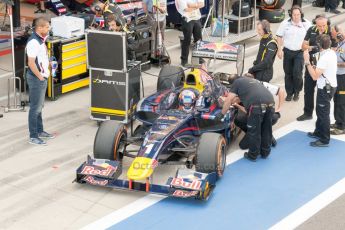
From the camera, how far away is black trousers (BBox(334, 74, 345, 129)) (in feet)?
37.6

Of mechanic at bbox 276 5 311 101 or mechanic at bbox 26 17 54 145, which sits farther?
mechanic at bbox 276 5 311 101

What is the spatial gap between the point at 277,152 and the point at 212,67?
4.37 metres

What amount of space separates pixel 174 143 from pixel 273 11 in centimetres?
1093

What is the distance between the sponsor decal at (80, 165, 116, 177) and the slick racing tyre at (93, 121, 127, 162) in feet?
1.45

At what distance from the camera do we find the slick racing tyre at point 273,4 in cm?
1992

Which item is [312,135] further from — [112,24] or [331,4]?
[331,4]

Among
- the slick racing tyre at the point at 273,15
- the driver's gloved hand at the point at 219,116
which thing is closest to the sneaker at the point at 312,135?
the driver's gloved hand at the point at 219,116

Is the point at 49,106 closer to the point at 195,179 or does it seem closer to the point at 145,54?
the point at 145,54

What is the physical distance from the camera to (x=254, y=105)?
10.3m

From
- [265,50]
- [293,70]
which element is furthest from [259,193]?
[293,70]

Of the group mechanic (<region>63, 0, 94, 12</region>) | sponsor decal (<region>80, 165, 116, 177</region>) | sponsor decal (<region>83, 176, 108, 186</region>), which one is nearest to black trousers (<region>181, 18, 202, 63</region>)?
mechanic (<region>63, 0, 94, 12</region>)

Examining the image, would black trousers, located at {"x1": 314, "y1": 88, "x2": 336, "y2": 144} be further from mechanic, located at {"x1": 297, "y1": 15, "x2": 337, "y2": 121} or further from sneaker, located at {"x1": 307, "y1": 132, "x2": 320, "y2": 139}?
mechanic, located at {"x1": 297, "y1": 15, "x2": 337, "y2": 121}

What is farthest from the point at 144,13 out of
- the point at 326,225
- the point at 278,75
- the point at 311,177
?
the point at 326,225

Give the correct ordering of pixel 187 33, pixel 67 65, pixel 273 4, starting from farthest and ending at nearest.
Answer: pixel 273 4, pixel 187 33, pixel 67 65
